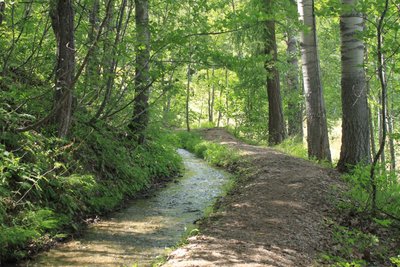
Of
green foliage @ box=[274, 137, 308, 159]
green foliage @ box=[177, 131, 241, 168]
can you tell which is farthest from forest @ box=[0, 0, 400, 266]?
green foliage @ box=[177, 131, 241, 168]

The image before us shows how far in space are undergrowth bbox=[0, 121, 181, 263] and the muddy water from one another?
32 cm

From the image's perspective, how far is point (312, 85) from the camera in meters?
11.4

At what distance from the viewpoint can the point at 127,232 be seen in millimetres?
6973

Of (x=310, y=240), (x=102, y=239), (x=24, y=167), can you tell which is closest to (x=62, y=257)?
(x=102, y=239)

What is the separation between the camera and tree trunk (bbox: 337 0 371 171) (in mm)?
9031

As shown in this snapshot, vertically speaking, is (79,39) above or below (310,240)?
above

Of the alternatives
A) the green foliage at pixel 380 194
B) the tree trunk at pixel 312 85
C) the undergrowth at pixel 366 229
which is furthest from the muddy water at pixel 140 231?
the tree trunk at pixel 312 85

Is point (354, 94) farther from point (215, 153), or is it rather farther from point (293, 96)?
point (293, 96)

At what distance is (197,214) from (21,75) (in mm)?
4877

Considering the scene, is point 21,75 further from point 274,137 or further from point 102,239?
point 274,137

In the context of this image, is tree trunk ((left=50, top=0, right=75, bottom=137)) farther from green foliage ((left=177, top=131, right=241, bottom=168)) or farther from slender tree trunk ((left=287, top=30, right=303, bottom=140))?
slender tree trunk ((left=287, top=30, right=303, bottom=140))

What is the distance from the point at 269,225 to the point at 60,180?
361 centimetres

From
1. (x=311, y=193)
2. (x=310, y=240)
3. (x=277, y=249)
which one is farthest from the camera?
(x=311, y=193)

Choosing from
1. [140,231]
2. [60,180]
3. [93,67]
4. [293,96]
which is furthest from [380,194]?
[293,96]
